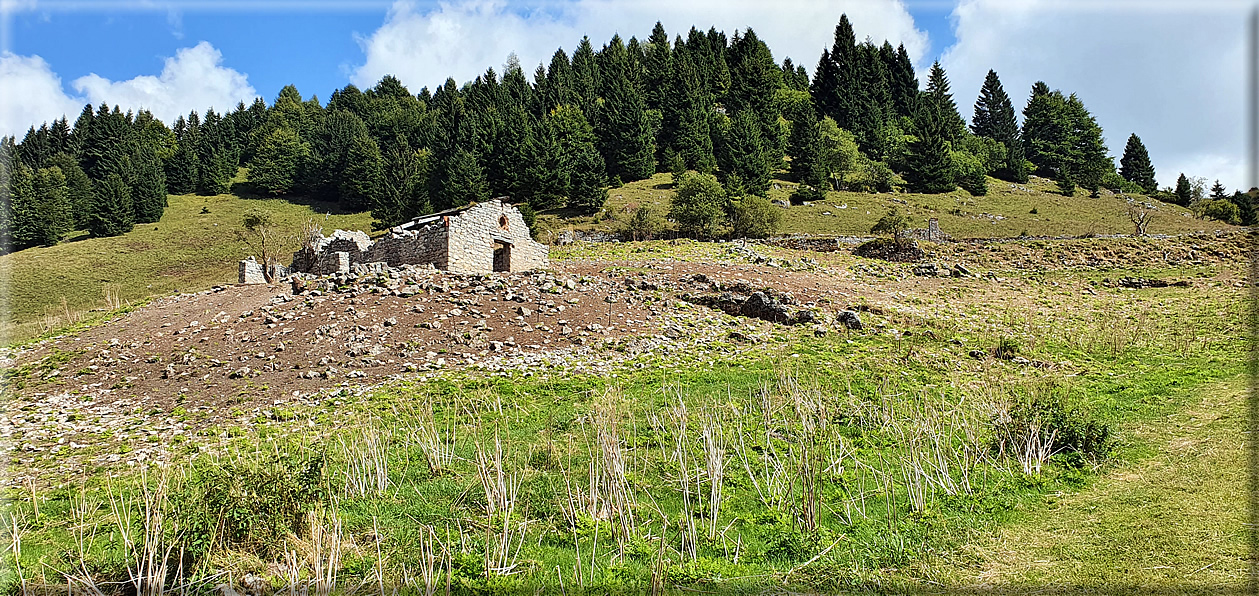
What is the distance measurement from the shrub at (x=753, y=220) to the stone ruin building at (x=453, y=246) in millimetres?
24812

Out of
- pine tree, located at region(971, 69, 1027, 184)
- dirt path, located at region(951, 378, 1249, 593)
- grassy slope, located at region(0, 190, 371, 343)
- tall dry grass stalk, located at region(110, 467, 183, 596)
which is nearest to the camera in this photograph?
tall dry grass stalk, located at region(110, 467, 183, 596)

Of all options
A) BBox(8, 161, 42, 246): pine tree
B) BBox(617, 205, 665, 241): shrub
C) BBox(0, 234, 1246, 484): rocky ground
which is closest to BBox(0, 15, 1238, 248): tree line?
A: BBox(8, 161, 42, 246): pine tree

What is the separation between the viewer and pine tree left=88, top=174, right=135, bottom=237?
67750 millimetres

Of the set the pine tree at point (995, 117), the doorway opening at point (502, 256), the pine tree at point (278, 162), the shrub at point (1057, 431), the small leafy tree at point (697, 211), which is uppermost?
the pine tree at point (995, 117)

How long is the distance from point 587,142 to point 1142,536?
7994 centimetres

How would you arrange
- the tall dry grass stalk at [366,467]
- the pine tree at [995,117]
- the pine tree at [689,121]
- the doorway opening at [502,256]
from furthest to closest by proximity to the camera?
the pine tree at [995,117] → the pine tree at [689,121] → the doorway opening at [502,256] → the tall dry grass stalk at [366,467]

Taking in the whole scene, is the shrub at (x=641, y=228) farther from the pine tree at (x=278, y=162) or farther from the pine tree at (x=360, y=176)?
→ the pine tree at (x=278, y=162)

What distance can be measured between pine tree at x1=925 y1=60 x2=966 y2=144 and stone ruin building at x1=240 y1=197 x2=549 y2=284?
286 feet

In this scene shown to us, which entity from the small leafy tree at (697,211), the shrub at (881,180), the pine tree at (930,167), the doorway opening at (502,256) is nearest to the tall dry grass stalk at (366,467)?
the doorway opening at (502,256)

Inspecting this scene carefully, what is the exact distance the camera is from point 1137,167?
98000 millimetres

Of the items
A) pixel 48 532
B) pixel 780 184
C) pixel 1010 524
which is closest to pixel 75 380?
pixel 48 532

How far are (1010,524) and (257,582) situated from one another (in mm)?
7624

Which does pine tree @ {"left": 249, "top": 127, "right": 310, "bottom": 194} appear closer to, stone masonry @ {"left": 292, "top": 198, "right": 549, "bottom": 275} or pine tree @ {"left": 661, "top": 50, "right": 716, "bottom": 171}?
pine tree @ {"left": 661, "top": 50, "right": 716, "bottom": 171}

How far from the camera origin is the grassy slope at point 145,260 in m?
45.7
